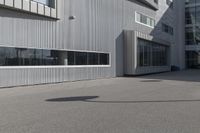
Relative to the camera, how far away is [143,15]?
128 feet

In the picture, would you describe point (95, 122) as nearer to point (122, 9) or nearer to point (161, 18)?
point (122, 9)

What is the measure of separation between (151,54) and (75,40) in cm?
1580

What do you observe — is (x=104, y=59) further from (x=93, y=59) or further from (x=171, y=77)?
(x=171, y=77)

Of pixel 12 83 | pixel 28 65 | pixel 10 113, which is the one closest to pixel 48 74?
pixel 28 65

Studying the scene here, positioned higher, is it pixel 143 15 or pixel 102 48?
pixel 143 15

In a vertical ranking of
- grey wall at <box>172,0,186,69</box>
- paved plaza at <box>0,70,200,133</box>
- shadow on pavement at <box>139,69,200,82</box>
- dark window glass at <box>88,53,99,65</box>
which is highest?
grey wall at <box>172,0,186,69</box>

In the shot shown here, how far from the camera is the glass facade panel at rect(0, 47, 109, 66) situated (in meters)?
19.8

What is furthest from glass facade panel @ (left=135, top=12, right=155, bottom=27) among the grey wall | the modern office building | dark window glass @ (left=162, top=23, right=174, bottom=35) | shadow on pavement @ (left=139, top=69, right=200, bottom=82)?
the grey wall

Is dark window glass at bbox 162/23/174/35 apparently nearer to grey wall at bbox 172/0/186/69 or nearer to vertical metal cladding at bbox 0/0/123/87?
grey wall at bbox 172/0/186/69

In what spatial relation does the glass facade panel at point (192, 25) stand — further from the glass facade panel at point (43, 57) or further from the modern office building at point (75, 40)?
the glass facade panel at point (43, 57)

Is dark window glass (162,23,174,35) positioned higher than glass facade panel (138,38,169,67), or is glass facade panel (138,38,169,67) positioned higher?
dark window glass (162,23,174,35)

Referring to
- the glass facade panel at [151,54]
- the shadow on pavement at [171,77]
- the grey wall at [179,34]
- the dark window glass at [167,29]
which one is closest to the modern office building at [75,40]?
the glass facade panel at [151,54]

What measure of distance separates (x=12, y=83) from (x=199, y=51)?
43.1 meters

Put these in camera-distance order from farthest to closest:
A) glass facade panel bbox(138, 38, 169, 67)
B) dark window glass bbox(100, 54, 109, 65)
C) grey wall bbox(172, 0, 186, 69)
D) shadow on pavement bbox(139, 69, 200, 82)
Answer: grey wall bbox(172, 0, 186, 69)
glass facade panel bbox(138, 38, 169, 67)
dark window glass bbox(100, 54, 109, 65)
shadow on pavement bbox(139, 69, 200, 82)
